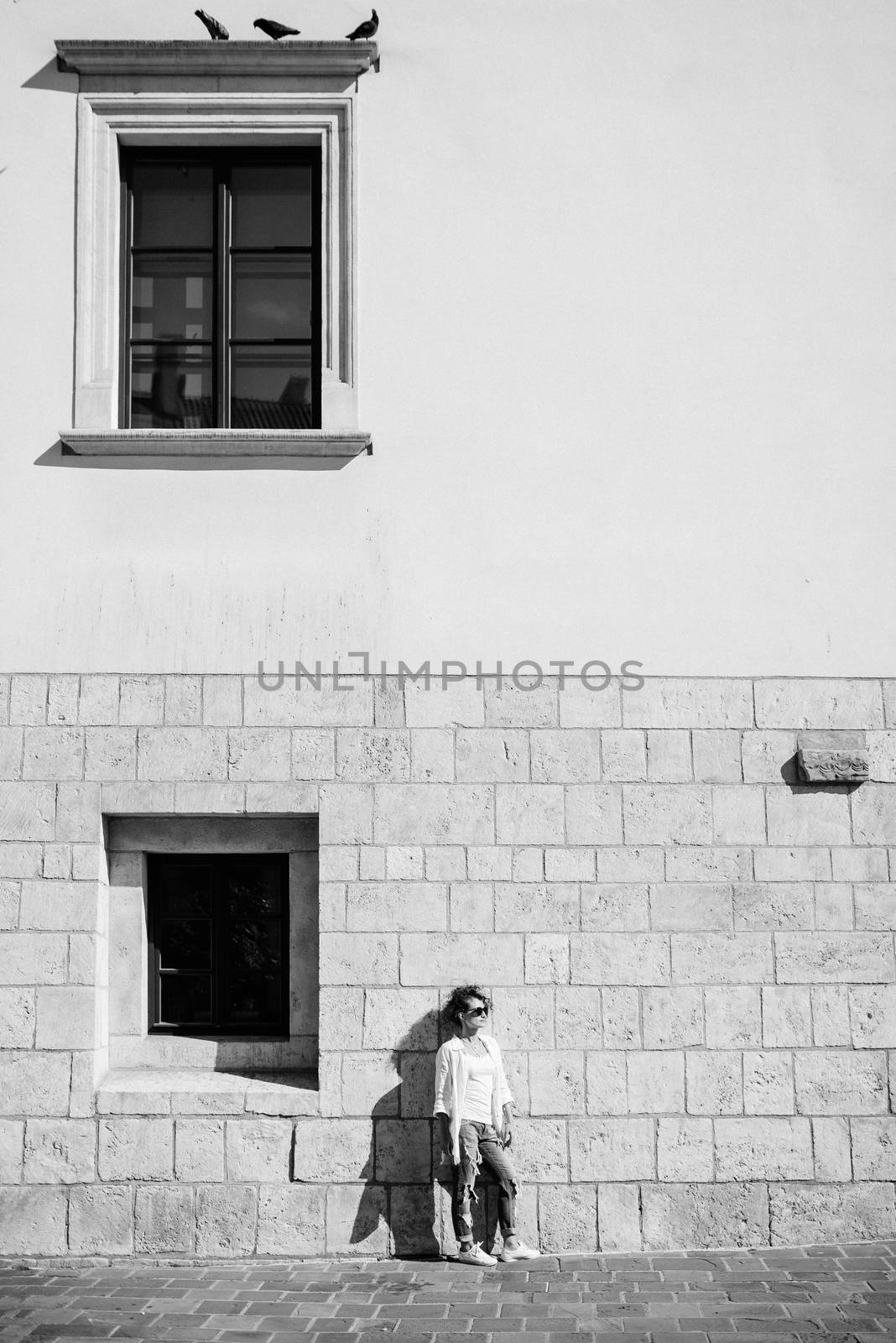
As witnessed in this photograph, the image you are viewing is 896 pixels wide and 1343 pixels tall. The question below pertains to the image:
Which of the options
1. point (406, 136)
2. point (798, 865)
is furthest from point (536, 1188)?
point (406, 136)

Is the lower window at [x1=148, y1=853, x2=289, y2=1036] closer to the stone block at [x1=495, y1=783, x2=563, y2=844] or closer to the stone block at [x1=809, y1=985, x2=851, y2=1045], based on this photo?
the stone block at [x1=495, y1=783, x2=563, y2=844]

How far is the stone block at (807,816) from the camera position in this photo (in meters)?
7.46

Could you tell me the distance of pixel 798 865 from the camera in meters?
7.44

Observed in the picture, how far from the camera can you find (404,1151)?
7.18 metres

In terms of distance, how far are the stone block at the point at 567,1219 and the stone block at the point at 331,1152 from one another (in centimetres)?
100

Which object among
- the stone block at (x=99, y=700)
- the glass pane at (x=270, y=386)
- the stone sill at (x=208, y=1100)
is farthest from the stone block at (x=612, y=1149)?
the glass pane at (x=270, y=386)

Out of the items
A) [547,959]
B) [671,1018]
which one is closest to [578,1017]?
[547,959]

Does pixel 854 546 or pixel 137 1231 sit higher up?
pixel 854 546

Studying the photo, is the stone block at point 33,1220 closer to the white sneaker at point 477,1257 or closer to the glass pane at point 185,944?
the glass pane at point 185,944

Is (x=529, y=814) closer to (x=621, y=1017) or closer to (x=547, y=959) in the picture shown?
(x=547, y=959)

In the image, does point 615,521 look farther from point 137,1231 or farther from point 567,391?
point 137,1231

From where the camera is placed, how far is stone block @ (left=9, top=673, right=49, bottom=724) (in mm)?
7488

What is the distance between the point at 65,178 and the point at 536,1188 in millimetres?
6587

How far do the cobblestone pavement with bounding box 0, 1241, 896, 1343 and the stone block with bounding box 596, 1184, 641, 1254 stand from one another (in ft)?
0.31
